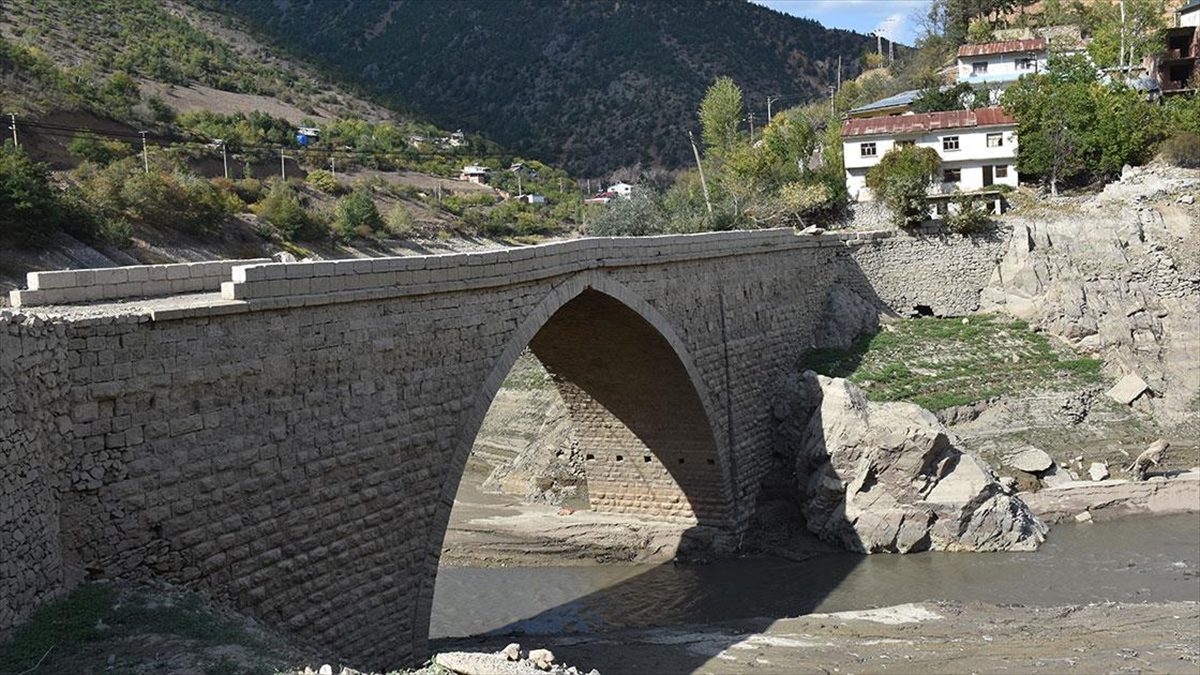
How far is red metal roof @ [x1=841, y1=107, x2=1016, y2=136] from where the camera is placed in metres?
32.8

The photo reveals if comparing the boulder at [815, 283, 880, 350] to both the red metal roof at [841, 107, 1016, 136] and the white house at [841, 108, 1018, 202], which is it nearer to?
the white house at [841, 108, 1018, 202]

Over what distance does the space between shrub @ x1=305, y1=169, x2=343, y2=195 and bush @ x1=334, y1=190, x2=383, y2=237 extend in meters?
3.32

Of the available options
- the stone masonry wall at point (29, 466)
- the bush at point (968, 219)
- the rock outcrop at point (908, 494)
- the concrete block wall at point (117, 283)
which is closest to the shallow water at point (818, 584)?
the rock outcrop at point (908, 494)

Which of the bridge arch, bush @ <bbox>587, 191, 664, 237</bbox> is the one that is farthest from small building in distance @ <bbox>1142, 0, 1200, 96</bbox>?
the bridge arch

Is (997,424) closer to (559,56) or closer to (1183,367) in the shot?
(1183,367)

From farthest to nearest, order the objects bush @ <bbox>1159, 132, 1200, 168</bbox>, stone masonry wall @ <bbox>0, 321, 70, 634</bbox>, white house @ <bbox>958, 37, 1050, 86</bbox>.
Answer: white house @ <bbox>958, 37, 1050, 86</bbox>, bush @ <bbox>1159, 132, 1200, 168</bbox>, stone masonry wall @ <bbox>0, 321, 70, 634</bbox>

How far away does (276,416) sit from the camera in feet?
35.9

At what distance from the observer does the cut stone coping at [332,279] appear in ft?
32.5

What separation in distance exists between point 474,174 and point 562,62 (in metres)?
Result: 20.7

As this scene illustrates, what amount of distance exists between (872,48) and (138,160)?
6394cm

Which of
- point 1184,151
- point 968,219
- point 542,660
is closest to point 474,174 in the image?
point 968,219

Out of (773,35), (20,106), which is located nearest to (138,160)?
(20,106)

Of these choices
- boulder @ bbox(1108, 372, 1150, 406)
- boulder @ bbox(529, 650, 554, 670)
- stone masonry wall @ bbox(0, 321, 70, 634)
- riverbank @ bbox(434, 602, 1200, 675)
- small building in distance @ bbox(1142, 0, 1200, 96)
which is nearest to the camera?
stone masonry wall @ bbox(0, 321, 70, 634)

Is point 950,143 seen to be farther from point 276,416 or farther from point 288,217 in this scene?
point 276,416
